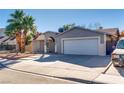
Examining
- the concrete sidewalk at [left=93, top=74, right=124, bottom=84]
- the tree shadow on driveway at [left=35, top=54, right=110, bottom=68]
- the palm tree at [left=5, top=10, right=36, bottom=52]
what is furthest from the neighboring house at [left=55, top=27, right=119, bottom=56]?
the concrete sidewalk at [left=93, top=74, right=124, bottom=84]

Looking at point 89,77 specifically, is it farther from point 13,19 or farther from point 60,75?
point 13,19

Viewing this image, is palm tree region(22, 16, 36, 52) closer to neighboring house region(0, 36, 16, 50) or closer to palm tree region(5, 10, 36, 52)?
palm tree region(5, 10, 36, 52)

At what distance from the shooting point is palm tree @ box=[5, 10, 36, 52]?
26.6m

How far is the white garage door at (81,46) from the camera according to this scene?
19.1 meters

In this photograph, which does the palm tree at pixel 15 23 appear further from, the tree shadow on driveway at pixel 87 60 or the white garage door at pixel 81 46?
the tree shadow on driveway at pixel 87 60

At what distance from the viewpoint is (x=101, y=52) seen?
18.7 metres

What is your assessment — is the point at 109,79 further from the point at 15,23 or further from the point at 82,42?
the point at 15,23

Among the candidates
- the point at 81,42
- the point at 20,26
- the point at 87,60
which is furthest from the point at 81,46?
the point at 20,26

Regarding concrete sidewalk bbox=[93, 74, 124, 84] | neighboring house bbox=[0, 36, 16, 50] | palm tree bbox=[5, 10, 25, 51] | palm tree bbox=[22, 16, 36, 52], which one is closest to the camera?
concrete sidewalk bbox=[93, 74, 124, 84]

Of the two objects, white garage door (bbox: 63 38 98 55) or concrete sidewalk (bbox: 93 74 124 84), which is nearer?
concrete sidewalk (bbox: 93 74 124 84)

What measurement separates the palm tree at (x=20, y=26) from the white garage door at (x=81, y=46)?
26.8 feet

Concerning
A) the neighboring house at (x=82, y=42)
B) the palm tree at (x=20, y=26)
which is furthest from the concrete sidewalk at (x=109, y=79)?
the palm tree at (x=20, y=26)
